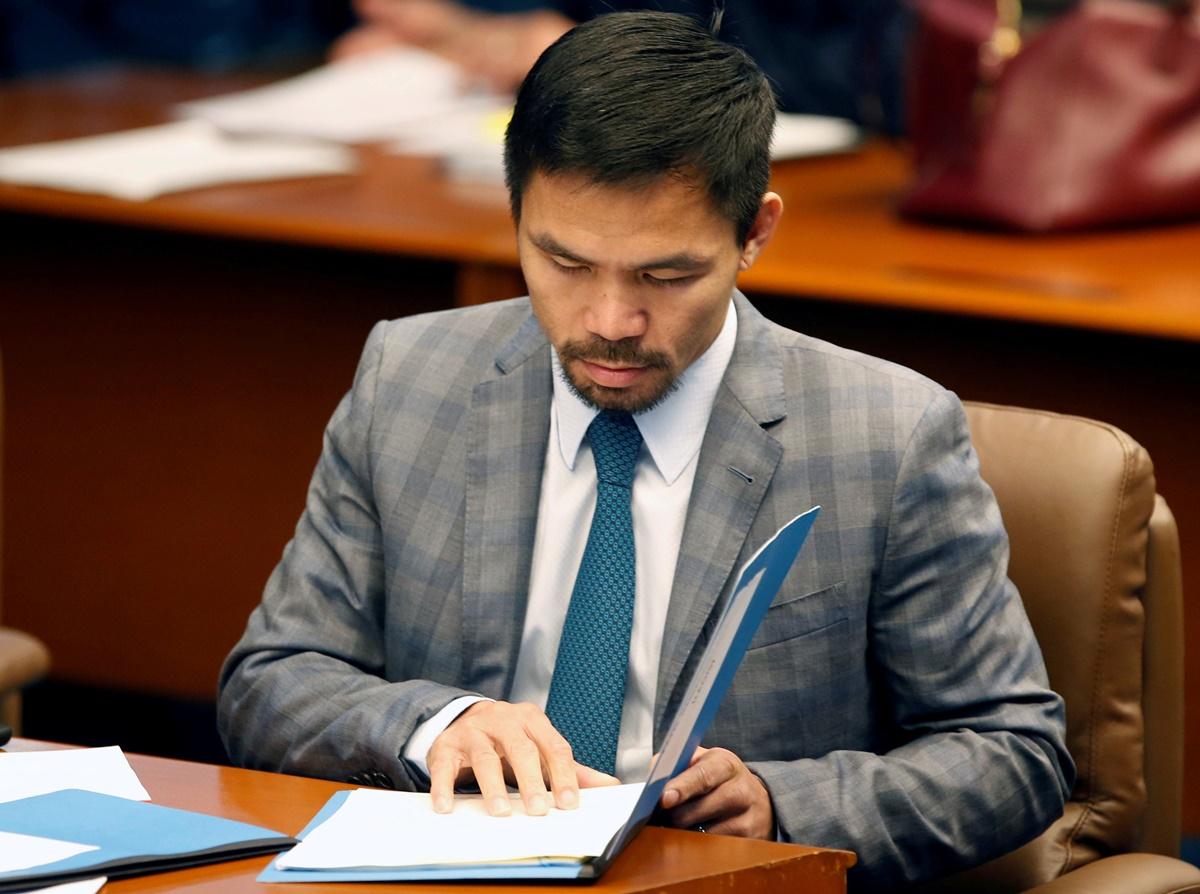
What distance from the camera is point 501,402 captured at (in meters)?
1.76

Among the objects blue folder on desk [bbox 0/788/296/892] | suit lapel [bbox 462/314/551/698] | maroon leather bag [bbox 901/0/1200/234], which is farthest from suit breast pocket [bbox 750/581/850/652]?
maroon leather bag [bbox 901/0/1200/234]

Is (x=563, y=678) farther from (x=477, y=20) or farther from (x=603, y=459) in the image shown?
(x=477, y=20)

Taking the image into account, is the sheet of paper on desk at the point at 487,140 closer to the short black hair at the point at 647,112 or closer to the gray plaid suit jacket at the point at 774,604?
the gray plaid suit jacket at the point at 774,604

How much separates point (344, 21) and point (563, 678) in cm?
392

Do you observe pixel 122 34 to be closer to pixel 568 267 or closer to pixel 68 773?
pixel 568 267

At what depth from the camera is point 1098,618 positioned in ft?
5.61

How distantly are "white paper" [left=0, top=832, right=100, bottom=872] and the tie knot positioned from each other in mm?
606

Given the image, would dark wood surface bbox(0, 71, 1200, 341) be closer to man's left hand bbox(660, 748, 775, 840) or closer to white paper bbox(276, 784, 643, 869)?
man's left hand bbox(660, 748, 775, 840)

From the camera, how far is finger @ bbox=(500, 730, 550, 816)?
1338mm

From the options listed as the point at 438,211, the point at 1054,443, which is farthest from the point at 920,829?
the point at 438,211

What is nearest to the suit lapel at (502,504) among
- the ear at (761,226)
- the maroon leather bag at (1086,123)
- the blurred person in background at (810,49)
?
the ear at (761,226)

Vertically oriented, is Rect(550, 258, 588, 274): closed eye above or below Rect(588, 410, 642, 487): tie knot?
above

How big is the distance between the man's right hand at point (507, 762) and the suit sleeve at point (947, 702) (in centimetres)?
23

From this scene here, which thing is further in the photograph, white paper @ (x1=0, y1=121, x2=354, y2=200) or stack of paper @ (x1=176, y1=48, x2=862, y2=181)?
stack of paper @ (x1=176, y1=48, x2=862, y2=181)
